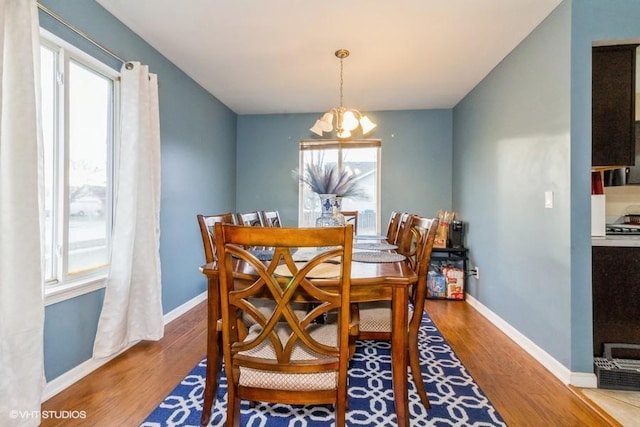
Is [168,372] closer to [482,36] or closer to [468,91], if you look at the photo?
[482,36]

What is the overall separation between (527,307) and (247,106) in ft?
12.5

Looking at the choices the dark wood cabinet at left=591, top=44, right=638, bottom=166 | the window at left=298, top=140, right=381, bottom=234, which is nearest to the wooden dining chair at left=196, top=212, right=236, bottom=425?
the dark wood cabinet at left=591, top=44, right=638, bottom=166

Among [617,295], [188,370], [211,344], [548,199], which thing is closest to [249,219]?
[211,344]

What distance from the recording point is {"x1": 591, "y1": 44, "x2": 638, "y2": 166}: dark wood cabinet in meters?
1.88

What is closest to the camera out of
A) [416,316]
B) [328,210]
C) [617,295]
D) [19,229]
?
[19,229]

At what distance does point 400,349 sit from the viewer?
1277 mm

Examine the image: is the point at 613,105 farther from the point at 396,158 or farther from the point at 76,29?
the point at 76,29

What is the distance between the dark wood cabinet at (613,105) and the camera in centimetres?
188

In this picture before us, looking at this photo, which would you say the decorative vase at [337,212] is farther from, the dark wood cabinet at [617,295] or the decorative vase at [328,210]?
the dark wood cabinet at [617,295]

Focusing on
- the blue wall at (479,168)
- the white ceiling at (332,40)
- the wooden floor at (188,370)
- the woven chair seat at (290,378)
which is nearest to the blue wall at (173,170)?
the blue wall at (479,168)

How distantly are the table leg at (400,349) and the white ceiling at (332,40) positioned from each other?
188cm

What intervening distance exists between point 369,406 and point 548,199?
176cm

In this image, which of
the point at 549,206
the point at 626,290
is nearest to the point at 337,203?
the point at 549,206

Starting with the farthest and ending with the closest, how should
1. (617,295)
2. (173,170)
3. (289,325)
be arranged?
(173,170) → (617,295) → (289,325)
